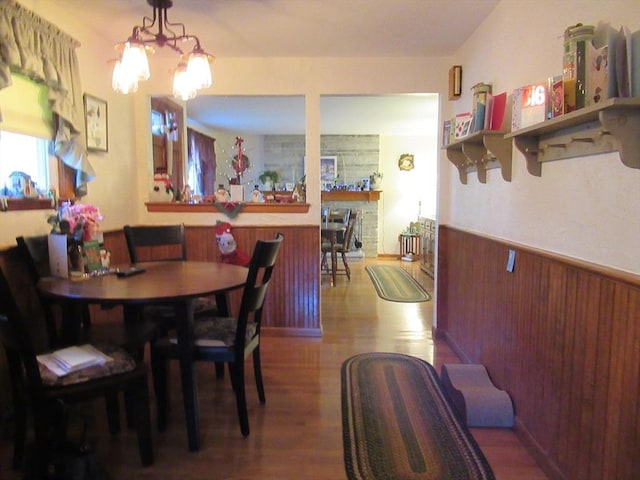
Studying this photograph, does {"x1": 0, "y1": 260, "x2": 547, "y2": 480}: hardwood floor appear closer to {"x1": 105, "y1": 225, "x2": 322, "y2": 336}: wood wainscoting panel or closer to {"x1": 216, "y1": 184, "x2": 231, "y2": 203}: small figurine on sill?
{"x1": 105, "y1": 225, "x2": 322, "y2": 336}: wood wainscoting panel

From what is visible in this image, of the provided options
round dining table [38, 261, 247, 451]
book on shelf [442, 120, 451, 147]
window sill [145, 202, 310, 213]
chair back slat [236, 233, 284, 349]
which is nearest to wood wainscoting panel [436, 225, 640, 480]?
book on shelf [442, 120, 451, 147]

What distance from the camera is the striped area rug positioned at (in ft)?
15.3

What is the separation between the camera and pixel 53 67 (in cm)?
213

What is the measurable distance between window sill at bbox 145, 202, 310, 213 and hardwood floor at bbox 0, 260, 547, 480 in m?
1.04

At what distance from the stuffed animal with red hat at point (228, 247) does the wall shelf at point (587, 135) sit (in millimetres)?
2016

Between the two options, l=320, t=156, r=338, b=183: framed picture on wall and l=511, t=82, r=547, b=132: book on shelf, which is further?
l=320, t=156, r=338, b=183: framed picture on wall

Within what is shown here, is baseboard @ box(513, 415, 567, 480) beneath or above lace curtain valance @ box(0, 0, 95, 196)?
beneath

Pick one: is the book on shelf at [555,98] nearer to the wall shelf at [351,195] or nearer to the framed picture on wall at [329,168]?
the wall shelf at [351,195]

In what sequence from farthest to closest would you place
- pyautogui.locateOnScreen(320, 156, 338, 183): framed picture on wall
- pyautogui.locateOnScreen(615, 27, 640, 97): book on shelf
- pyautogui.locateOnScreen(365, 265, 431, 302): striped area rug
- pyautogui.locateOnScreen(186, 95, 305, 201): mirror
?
1. pyautogui.locateOnScreen(320, 156, 338, 183): framed picture on wall
2. pyautogui.locateOnScreen(186, 95, 305, 201): mirror
3. pyautogui.locateOnScreen(365, 265, 431, 302): striped area rug
4. pyautogui.locateOnScreen(615, 27, 640, 97): book on shelf

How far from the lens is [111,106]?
2.92 m

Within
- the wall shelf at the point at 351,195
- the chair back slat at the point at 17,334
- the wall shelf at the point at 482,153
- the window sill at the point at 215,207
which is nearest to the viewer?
the chair back slat at the point at 17,334

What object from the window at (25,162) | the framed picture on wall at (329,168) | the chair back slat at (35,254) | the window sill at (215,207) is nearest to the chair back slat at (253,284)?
the chair back slat at (35,254)

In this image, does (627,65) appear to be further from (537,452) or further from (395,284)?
(395,284)

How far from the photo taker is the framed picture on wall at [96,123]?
2576 mm
